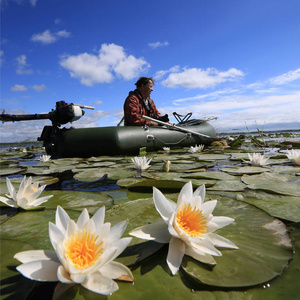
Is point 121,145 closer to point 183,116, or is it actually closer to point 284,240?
point 183,116

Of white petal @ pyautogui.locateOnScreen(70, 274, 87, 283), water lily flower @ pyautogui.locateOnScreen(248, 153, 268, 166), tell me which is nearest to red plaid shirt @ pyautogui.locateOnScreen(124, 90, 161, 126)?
water lily flower @ pyautogui.locateOnScreen(248, 153, 268, 166)

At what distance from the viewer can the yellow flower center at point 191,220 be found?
614 mm

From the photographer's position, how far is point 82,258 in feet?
1.60

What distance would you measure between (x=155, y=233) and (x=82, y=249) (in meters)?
0.22

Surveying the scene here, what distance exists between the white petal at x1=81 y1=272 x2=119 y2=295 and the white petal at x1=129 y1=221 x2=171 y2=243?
14 cm

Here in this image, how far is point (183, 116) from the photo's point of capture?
5785mm

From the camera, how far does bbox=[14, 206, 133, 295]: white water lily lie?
45 cm

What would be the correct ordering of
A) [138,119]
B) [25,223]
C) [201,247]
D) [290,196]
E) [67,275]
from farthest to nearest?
[138,119], [290,196], [25,223], [201,247], [67,275]

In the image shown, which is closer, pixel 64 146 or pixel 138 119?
pixel 64 146

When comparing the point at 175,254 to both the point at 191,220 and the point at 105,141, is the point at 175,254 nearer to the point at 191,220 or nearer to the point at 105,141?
the point at 191,220

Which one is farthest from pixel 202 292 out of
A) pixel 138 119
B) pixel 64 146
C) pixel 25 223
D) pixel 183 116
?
pixel 183 116

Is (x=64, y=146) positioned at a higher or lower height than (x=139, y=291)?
higher

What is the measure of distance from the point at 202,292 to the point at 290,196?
0.96 meters

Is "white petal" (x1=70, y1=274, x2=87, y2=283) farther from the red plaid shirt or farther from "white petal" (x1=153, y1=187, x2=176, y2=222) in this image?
the red plaid shirt
